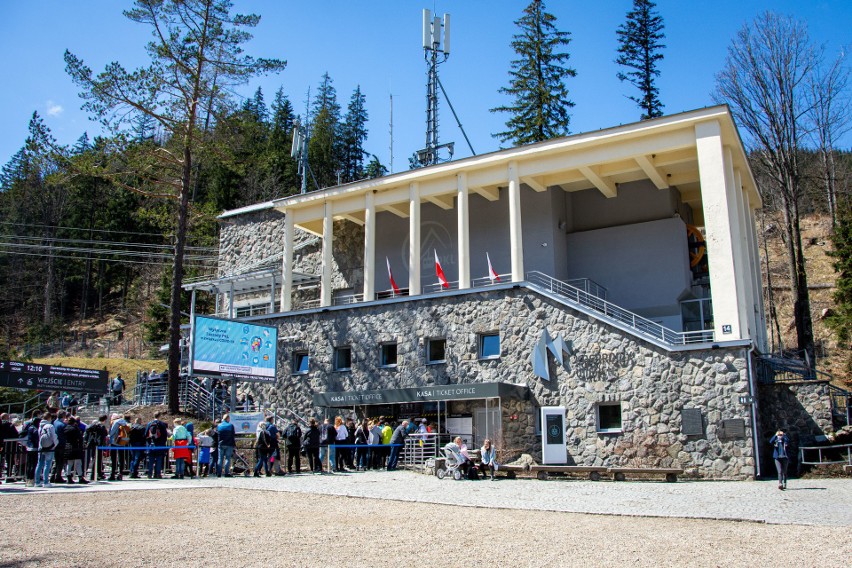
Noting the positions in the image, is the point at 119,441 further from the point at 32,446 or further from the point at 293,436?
the point at 293,436

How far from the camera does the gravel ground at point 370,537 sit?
28.5 ft

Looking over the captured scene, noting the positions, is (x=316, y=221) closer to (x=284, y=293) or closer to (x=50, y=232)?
(x=284, y=293)

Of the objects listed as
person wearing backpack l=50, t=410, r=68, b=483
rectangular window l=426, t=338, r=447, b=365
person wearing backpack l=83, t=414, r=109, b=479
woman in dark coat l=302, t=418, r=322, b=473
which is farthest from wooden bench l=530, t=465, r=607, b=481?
person wearing backpack l=50, t=410, r=68, b=483

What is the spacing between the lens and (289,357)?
29.4 m

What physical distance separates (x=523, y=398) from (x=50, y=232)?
51456 millimetres

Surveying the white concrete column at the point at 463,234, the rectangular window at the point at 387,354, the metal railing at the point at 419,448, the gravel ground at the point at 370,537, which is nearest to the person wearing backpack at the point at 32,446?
the gravel ground at the point at 370,537

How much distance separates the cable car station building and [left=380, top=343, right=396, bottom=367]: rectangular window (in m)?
0.05

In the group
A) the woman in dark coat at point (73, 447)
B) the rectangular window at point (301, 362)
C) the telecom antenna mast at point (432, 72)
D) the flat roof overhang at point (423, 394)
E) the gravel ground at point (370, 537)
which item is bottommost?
the gravel ground at point (370, 537)

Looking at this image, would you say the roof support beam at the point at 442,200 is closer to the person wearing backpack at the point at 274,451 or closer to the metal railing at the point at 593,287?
the metal railing at the point at 593,287

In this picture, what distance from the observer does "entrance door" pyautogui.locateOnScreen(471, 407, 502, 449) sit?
77.9 ft

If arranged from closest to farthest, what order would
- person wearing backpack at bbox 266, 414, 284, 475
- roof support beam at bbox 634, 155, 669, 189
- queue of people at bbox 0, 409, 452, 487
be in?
1. queue of people at bbox 0, 409, 452, 487
2. person wearing backpack at bbox 266, 414, 284, 475
3. roof support beam at bbox 634, 155, 669, 189

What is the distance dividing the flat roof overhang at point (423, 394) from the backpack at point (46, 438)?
11.4 m

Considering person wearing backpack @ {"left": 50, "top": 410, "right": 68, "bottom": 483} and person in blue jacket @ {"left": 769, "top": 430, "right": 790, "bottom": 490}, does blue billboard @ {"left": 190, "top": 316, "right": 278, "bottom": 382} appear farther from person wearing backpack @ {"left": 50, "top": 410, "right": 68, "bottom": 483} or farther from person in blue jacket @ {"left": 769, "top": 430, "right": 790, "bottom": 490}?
person in blue jacket @ {"left": 769, "top": 430, "right": 790, "bottom": 490}

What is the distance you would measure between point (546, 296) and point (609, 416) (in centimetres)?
417
